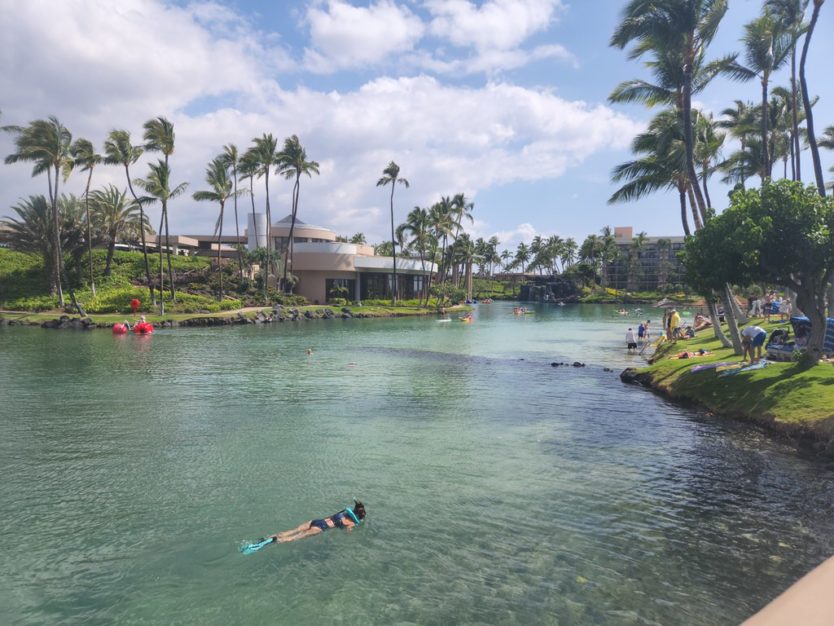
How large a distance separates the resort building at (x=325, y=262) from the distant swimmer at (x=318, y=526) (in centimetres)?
7510

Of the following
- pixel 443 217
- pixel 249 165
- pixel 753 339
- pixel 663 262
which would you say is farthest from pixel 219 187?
pixel 663 262

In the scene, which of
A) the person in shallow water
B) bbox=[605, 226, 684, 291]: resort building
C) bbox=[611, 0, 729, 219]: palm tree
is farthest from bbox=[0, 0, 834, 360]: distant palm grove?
bbox=[605, 226, 684, 291]: resort building

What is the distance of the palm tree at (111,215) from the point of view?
69.0m

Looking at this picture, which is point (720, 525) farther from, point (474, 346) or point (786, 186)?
point (474, 346)

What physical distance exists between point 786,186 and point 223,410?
19.9m

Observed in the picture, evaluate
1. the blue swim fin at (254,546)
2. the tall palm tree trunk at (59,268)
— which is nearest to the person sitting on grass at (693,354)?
the blue swim fin at (254,546)

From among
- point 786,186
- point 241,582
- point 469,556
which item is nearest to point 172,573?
point 241,582

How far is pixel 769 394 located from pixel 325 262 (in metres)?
74.9

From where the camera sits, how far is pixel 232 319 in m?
59.3

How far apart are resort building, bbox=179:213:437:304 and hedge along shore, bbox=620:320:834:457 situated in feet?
222

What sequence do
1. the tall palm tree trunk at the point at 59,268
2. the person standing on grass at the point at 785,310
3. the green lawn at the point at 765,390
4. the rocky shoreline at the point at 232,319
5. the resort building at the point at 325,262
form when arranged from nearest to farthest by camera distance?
the green lawn at the point at 765,390 < the person standing on grass at the point at 785,310 < the rocky shoreline at the point at 232,319 < the tall palm tree trunk at the point at 59,268 < the resort building at the point at 325,262

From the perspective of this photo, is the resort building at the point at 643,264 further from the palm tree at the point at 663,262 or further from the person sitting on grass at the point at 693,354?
the person sitting on grass at the point at 693,354

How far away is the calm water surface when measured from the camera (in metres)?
7.66

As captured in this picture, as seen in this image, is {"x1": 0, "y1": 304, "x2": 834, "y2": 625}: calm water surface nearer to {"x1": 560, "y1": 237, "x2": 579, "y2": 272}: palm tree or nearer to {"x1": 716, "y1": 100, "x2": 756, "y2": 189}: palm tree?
{"x1": 716, "y1": 100, "x2": 756, "y2": 189}: palm tree
